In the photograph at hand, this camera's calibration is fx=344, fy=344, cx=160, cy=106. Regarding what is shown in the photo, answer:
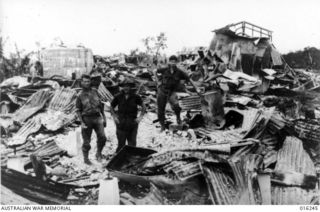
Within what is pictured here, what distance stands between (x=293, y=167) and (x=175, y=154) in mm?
1903

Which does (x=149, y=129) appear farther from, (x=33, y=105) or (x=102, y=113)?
(x=33, y=105)

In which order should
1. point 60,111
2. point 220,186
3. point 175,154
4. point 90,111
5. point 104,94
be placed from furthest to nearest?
point 104,94, point 60,111, point 90,111, point 175,154, point 220,186

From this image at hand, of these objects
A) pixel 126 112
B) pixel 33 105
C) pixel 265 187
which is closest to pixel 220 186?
pixel 265 187

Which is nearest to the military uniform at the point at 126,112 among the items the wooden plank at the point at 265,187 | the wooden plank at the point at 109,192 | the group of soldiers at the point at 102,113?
the group of soldiers at the point at 102,113

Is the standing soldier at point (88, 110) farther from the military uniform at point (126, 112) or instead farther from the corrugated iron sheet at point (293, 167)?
the corrugated iron sheet at point (293, 167)

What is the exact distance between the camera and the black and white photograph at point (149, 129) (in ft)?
16.4

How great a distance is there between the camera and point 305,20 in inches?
262

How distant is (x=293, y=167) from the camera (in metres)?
5.41

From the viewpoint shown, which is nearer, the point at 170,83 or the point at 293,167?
the point at 293,167

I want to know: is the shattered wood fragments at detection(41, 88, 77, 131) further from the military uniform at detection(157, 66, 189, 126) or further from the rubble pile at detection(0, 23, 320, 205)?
the military uniform at detection(157, 66, 189, 126)

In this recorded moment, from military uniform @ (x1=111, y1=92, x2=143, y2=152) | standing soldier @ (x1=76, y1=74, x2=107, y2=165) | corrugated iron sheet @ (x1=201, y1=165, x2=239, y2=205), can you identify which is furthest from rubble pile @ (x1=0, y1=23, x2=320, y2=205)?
military uniform @ (x1=111, y1=92, x2=143, y2=152)

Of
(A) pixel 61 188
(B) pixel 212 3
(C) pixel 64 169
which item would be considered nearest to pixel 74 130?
(C) pixel 64 169

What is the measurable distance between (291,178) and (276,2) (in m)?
3.26

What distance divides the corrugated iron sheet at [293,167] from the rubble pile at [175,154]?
0.02 metres
